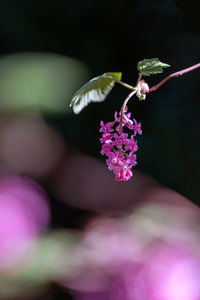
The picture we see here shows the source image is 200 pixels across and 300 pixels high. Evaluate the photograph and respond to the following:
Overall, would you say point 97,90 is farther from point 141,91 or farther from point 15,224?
point 15,224

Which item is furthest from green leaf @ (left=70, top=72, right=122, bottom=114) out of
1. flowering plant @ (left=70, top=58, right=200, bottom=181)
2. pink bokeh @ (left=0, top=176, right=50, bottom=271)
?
pink bokeh @ (left=0, top=176, right=50, bottom=271)

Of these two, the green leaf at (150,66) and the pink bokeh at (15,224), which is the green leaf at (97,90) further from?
the pink bokeh at (15,224)

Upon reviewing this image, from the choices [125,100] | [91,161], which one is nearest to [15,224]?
[125,100]

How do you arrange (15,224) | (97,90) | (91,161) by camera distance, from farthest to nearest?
(91,161), (15,224), (97,90)

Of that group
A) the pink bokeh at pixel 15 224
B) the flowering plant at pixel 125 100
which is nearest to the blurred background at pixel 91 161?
the pink bokeh at pixel 15 224

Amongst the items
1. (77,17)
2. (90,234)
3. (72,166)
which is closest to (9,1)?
(77,17)

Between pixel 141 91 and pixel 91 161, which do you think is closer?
pixel 141 91
